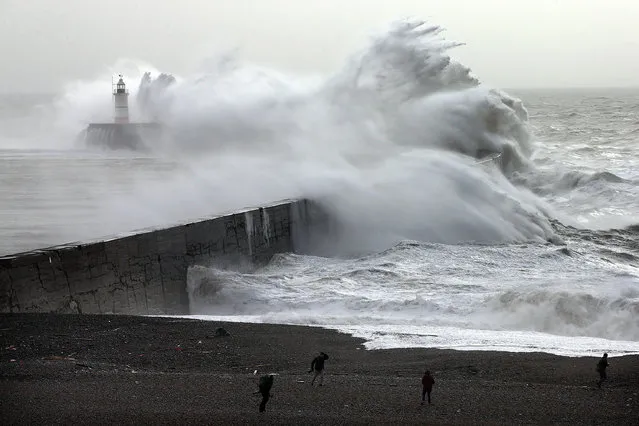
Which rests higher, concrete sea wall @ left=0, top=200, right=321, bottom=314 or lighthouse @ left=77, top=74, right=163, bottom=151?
lighthouse @ left=77, top=74, right=163, bottom=151

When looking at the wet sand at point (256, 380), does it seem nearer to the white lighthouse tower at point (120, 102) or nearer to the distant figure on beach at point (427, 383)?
the distant figure on beach at point (427, 383)

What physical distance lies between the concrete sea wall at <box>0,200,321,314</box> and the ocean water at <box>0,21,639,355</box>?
374 mm

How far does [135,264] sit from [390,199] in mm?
7729

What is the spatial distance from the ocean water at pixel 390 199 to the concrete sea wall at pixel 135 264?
1.23 feet

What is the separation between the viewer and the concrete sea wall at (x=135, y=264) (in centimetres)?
952

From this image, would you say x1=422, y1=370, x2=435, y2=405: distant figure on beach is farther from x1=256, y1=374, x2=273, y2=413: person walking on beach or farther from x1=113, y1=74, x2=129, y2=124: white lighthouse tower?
x1=113, y1=74, x2=129, y2=124: white lighthouse tower

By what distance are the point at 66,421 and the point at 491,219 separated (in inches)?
502

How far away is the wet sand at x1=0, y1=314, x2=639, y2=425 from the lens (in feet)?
20.8

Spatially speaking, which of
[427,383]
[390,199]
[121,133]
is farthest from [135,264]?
[121,133]

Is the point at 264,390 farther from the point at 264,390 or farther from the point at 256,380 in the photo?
the point at 256,380

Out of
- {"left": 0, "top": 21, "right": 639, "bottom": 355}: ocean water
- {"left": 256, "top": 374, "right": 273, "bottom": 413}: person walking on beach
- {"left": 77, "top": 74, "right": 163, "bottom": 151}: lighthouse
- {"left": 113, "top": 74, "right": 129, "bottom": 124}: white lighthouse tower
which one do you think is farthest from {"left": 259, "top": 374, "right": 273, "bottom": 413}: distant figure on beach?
{"left": 113, "top": 74, "right": 129, "bottom": 124}: white lighthouse tower

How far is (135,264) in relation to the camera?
11.1m

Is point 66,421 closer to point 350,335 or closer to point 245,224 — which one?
point 350,335

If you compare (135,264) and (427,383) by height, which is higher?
(135,264)
